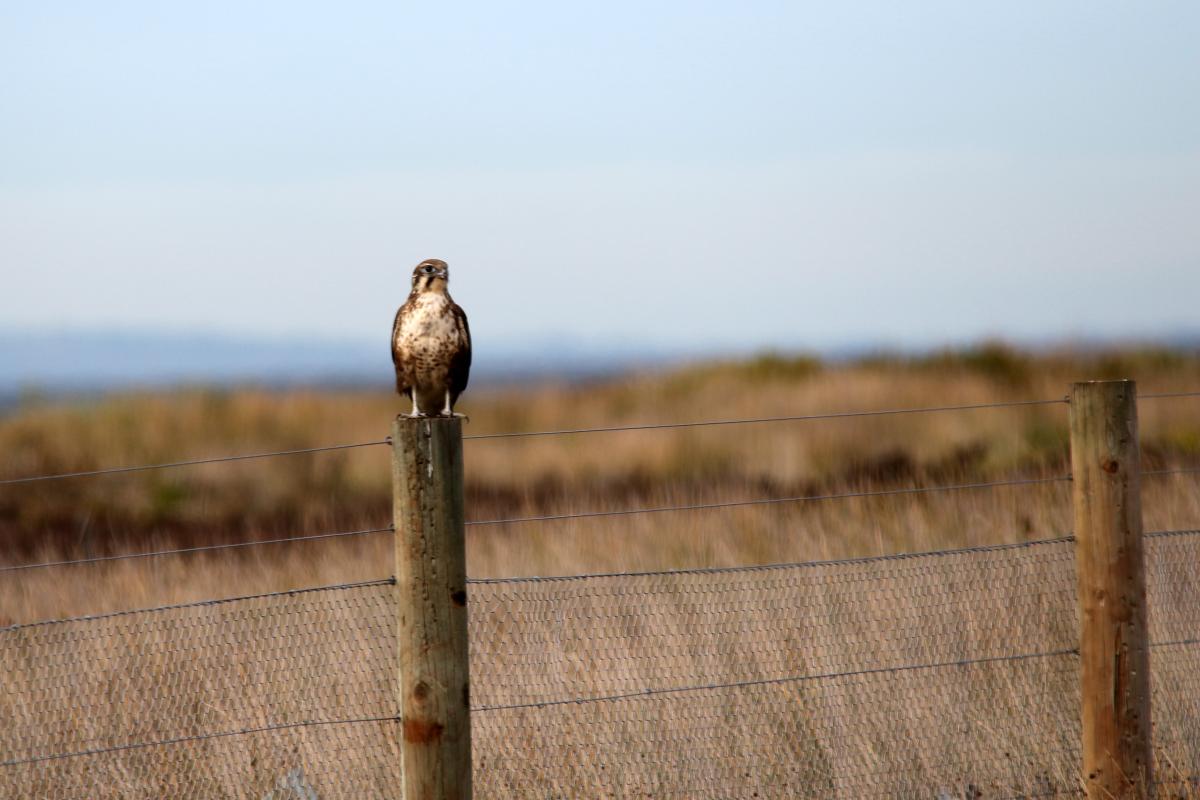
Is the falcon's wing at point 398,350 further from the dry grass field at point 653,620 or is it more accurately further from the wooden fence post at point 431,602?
the wooden fence post at point 431,602

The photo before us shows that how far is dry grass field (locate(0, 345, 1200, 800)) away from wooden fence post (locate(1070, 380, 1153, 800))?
338mm

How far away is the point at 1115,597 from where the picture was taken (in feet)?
14.8

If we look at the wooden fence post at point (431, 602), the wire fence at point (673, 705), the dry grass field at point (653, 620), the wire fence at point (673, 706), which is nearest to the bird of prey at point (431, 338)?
the wire fence at point (673, 705)

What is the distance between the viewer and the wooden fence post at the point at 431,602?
3.79 meters

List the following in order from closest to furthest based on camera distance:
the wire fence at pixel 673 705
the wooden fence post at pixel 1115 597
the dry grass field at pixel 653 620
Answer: the wooden fence post at pixel 1115 597 < the wire fence at pixel 673 705 < the dry grass field at pixel 653 620

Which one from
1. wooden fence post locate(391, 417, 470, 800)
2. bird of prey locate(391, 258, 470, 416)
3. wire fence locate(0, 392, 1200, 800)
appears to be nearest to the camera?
wooden fence post locate(391, 417, 470, 800)

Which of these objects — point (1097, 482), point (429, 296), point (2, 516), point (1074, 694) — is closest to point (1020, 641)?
point (1074, 694)

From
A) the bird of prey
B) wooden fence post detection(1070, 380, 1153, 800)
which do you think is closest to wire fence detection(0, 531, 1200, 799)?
wooden fence post detection(1070, 380, 1153, 800)

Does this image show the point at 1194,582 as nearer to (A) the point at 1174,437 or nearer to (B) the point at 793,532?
(B) the point at 793,532

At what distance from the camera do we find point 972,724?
205 inches

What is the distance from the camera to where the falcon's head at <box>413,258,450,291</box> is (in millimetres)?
4980

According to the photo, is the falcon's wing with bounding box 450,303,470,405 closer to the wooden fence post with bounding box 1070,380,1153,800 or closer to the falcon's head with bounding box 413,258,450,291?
the falcon's head with bounding box 413,258,450,291

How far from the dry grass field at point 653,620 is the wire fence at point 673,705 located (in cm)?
2

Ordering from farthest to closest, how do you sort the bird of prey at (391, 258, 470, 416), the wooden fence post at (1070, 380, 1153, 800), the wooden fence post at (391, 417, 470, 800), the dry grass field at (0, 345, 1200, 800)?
the dry grass field at (0, 345, 1200, 800)
the bird of prey at (391, 258, 470, 416)
the wooden fence post at (1070, 380, 1153, 800)
the wooden fence post at (391, 417, 470, 800)
